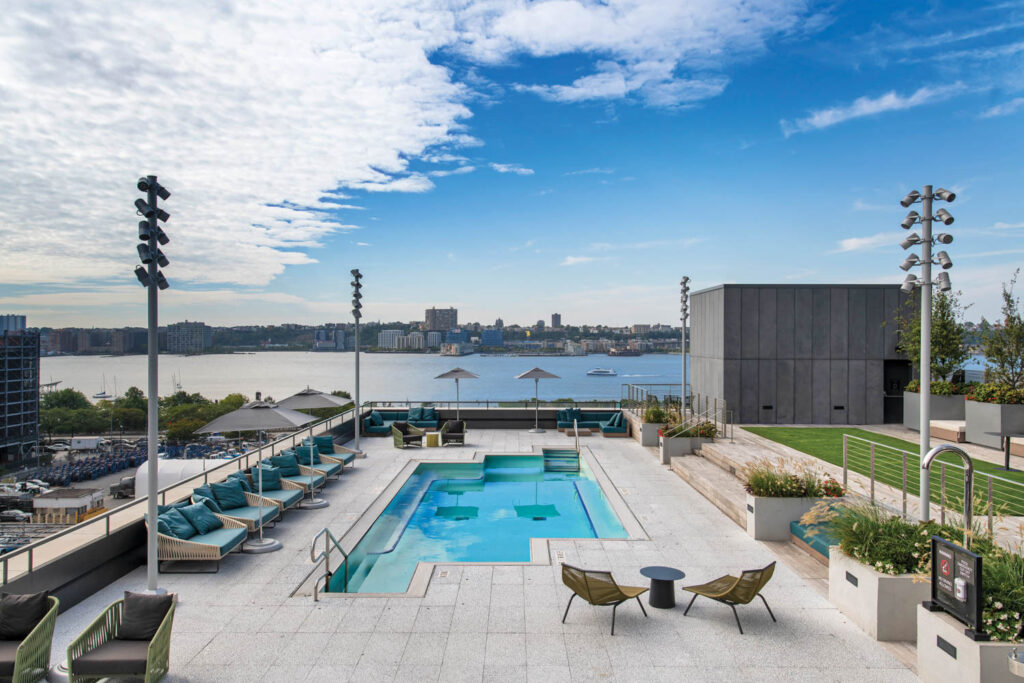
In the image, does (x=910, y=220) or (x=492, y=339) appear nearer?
(x=910, y=220)

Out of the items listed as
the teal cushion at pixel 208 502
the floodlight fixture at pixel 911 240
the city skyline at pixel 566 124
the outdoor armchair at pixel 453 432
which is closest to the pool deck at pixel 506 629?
the teal cushion at pixel 208 502

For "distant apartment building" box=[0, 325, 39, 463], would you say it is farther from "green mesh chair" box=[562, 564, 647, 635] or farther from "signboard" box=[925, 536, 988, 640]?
"signboard" box=[925, 536, 988, 640]

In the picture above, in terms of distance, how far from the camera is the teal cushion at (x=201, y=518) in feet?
28.0

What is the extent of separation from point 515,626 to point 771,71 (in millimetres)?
23062

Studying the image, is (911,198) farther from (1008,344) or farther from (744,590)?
(1008,344)

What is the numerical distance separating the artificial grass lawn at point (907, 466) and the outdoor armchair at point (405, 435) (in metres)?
10.4

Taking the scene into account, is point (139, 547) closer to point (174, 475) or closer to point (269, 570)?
point (269, 570)

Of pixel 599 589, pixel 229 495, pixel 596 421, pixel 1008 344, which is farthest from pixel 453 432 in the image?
pixel 1008 344

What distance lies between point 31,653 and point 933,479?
1245 centimetres

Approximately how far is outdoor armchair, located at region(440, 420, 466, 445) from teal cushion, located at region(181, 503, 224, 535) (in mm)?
10265

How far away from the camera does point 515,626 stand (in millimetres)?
6301

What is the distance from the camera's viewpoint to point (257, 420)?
1016 cm

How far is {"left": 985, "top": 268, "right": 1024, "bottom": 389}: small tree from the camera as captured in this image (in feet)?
46.1

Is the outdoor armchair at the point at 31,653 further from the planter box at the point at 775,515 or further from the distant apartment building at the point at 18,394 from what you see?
the distant apartment building at the point at 18,394
